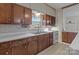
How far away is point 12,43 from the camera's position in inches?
79.4

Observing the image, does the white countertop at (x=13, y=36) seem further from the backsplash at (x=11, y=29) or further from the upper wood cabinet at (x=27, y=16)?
the upper wood cabinet at (x=27, y=16)

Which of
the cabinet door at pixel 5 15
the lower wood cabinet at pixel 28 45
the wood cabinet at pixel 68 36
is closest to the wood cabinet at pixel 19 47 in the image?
the lower wood cabinet at pixel 28 45

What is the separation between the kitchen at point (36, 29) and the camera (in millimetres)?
2076

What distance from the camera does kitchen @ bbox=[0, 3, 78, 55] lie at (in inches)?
81.7

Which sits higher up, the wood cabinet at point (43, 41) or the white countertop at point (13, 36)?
the white countertop at point (13, 36)

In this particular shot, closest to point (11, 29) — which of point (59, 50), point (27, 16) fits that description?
point (27, 16)

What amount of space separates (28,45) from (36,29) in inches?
12.8

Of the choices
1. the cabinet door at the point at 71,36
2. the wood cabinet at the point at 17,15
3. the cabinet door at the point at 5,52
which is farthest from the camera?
the wood cabinet at the point at 17,15

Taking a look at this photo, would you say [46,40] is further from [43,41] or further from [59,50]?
[59,50]

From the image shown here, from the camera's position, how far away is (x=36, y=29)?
7.11 ft

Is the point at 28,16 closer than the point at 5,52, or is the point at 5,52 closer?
the point at 5,52

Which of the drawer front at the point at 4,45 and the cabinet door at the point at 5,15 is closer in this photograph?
the drawer front at the point at 4,45

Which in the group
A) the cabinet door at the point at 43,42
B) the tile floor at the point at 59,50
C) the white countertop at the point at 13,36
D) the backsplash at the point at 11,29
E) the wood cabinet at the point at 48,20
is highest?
the wood cabinet at the point at 48,20
